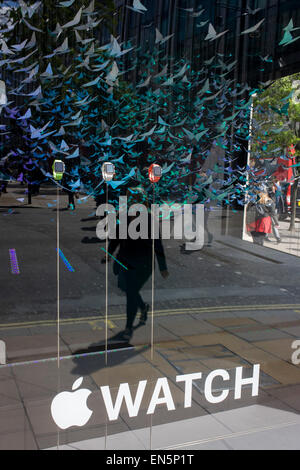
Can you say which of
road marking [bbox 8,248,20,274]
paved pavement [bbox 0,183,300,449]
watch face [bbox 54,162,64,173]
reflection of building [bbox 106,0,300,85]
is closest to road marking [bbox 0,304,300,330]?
paved pavement [bbox 0,183,300,449]

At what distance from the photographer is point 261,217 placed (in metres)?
2.54

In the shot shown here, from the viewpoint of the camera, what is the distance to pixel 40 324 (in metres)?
1.97

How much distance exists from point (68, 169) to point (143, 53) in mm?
690

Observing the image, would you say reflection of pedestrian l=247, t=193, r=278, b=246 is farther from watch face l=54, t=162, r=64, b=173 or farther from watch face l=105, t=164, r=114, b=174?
watch face l=54, t=162, r=64, b=173

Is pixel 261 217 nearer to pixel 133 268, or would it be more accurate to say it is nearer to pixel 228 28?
pixel 133 268

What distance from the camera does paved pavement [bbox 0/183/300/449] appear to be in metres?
1.94

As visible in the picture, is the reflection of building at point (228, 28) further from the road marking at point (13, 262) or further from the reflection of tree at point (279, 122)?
the road marking at point (13, 262)

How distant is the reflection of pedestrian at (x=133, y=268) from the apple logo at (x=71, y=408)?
0.34 metres

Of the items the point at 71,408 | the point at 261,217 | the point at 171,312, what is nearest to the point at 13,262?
the point at 71,408

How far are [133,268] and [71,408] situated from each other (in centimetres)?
72

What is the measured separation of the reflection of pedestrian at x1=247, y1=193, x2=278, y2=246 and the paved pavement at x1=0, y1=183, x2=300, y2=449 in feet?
0.29

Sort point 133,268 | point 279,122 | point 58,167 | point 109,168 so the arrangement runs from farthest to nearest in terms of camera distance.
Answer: point 279,122
point 133,268
point 109,168
point 58,167
